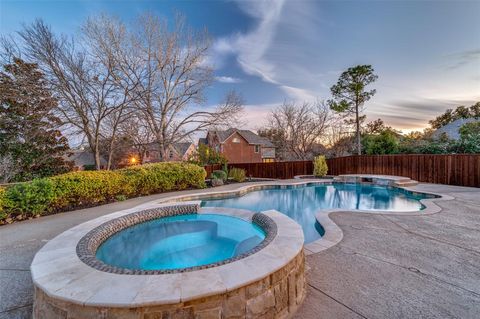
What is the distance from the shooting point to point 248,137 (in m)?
30.1

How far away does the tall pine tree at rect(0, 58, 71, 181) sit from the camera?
30.5ft

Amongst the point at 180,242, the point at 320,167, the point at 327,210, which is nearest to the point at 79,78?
the point at 180,242

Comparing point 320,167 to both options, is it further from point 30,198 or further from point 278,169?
point 30,198

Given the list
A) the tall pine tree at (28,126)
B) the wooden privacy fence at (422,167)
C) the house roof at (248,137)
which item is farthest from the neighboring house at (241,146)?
the tall pine tree at (28,126)

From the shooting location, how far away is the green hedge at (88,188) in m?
5.88

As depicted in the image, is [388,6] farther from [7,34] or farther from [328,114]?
[7,34]

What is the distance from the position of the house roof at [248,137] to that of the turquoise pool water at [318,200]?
17.7 m

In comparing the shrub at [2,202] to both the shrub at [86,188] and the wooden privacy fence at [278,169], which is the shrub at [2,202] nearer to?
the shrub at [86,188]

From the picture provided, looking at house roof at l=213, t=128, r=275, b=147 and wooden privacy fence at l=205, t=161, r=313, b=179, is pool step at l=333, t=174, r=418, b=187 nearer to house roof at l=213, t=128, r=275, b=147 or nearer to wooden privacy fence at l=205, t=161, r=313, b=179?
wooden privacy fence at l=205, t=161, r=313, b=179

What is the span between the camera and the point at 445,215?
221 inches

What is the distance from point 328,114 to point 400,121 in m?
6.19

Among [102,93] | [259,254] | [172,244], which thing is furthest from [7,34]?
[259,254]

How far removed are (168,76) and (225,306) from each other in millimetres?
16834

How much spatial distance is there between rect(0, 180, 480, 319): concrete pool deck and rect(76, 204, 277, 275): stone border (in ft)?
2.35
